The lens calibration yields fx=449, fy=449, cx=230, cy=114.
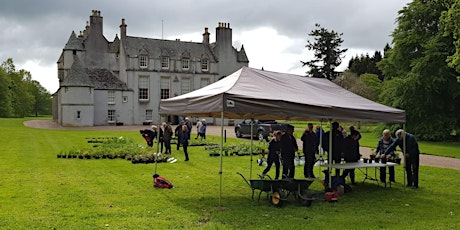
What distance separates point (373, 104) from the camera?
1288 cm

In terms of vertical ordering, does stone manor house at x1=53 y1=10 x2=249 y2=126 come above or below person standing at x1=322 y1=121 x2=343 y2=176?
above

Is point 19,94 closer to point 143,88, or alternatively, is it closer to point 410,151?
point 143,88

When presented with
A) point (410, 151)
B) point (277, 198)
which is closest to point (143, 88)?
point (410, 151)

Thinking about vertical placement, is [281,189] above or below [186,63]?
below

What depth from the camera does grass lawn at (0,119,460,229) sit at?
328 inches

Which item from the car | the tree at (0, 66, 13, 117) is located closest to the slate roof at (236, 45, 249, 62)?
the car

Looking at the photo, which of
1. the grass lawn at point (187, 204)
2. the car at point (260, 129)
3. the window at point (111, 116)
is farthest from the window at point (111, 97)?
the grass lawn at point (187, 204)

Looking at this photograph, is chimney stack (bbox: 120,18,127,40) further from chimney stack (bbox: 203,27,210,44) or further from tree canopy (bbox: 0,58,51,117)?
tree canopy (bbox: 0,58,51,117)

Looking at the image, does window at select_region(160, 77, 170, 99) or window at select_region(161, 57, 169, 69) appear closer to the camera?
window at select_region(160, 77, 170, 99)

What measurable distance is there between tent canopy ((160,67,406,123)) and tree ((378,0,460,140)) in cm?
2461

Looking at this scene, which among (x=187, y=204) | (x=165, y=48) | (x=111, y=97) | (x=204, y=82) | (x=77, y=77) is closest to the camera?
(x=187, y=204)

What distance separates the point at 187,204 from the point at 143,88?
51.2 meters

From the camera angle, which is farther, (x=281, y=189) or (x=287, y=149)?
(x=287, y=149)

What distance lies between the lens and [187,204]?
996 centimetres
